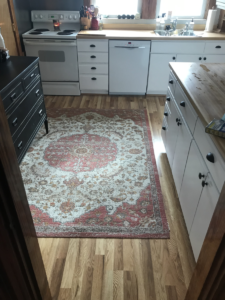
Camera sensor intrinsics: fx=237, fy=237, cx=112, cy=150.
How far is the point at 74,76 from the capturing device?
145 inches

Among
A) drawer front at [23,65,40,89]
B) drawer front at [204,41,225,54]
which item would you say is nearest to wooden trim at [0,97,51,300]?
drawer front at [23,65,40,89]

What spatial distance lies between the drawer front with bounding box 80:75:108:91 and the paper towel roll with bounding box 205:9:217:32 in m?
1.75

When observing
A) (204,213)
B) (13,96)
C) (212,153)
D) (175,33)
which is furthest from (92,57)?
(204,213)

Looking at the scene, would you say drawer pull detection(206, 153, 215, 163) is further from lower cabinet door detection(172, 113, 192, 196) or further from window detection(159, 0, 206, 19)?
window detection(159, 0, 206, 19)

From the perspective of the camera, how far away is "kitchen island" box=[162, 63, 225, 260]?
49.0 inches

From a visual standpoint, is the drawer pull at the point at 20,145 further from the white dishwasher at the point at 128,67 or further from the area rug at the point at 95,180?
the white dishwasher at the point at 128,67

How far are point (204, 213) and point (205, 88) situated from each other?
0.90 m

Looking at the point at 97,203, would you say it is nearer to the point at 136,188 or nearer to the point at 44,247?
the point at 136,188

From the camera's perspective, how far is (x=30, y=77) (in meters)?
2.25

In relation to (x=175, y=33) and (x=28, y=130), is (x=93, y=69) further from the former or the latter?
(x=28, y=130)

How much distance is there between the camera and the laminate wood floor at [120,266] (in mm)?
1396

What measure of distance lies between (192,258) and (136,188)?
733 millimetres

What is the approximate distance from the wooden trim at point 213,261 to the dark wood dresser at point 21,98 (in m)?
1.60

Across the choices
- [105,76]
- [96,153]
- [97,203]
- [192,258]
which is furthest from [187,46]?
[192,258]
